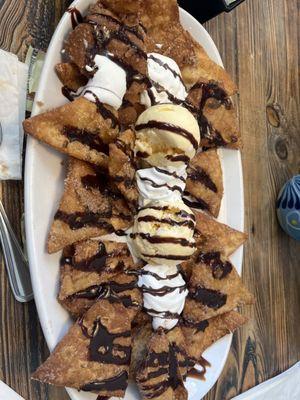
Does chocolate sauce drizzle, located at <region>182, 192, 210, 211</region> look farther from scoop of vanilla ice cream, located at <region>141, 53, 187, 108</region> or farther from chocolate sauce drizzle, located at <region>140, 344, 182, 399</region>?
chocolate sauce drizzle, located at <region>140, 344, 182, 399</region>

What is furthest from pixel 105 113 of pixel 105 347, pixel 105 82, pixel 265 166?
pixel 265 166

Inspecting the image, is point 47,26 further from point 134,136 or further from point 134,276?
point 134,276

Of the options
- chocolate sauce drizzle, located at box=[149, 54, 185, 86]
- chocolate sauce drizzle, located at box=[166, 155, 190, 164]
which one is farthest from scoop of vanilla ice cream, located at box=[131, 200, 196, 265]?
chocolate sauce drizzle, located at box=[149, 54, 185, 86]

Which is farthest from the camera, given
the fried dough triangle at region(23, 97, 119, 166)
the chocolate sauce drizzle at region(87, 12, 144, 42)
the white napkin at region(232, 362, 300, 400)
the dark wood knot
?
the dark wood knot

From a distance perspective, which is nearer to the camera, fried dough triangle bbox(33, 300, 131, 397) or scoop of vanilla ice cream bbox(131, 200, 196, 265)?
fried dough triangle bbox(33, 300, 131, 397)

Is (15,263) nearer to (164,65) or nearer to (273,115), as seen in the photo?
(164,65)

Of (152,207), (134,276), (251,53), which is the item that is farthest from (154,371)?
(251,53)

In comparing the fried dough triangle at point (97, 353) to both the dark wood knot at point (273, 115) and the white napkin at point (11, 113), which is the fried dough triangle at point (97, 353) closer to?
the white napkin at point (11, 113)
